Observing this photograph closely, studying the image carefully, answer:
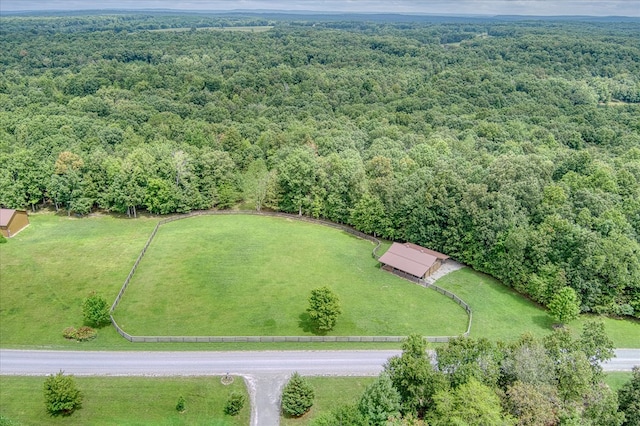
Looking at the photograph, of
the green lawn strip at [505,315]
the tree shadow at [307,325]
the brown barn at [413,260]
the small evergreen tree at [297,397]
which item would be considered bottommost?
the green lawn strip at [505,315]

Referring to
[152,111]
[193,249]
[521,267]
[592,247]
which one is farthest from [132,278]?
[152,111]

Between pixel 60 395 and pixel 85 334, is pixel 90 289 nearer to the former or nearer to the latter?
pixel 85 334

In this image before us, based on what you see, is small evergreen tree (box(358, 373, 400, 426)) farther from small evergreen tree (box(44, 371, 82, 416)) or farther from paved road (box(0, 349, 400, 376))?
small evergreen tree (box(44, 371, 82, 416))

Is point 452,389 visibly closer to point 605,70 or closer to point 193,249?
point 193,249

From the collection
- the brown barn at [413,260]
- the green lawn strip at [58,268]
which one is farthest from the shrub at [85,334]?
the brown barn at [413,260]

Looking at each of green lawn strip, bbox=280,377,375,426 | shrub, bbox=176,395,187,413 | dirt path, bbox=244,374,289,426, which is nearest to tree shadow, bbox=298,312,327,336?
green lawn strip, bbox=280,377,375,426

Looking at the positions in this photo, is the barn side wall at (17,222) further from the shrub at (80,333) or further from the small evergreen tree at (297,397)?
the small evergreen tree at (297,397)

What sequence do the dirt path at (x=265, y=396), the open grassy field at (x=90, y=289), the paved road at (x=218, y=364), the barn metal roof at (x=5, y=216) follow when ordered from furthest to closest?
the barn metal roof at (x=5, y=216), the open grassy field at (x=90, y=289), the paved road at (x=218, y=364), the dirt path at (x=265, y=396)
